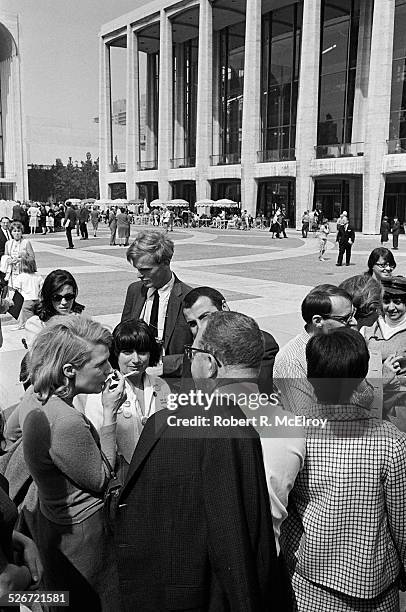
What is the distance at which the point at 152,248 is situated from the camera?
13.5 ft

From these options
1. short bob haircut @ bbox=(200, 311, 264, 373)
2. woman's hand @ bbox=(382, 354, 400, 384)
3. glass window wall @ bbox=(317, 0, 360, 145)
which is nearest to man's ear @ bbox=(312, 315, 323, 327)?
woman's hand @ bbox=(382, 354, 400, 384)

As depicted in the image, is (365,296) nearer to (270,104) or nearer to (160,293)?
(160,293)

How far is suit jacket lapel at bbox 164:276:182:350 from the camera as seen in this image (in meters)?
4.07

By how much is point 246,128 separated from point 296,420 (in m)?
44.8

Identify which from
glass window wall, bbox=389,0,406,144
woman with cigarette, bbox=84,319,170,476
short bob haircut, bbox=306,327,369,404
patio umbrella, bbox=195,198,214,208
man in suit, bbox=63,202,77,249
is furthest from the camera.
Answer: patio umbrella, bbox=195,198,214,208

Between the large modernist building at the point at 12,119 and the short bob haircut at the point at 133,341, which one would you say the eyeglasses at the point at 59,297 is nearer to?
the short bob haircut at the point at 133,341

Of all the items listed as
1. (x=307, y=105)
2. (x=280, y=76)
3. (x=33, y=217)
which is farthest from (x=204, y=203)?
(x=33, y=217)

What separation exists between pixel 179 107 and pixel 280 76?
12.4 m

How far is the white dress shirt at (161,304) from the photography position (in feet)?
13.8

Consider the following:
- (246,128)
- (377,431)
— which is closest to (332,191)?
(246,128)

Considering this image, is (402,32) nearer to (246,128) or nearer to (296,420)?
(246,128)

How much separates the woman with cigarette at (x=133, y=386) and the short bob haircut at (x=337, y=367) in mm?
946

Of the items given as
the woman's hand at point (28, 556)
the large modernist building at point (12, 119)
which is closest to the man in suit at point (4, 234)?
the woman's hand at point (28, 556)

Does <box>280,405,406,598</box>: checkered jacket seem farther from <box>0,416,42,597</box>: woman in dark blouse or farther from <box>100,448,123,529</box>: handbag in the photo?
<box>0,416,42,597</box>: woman in dark blouse
